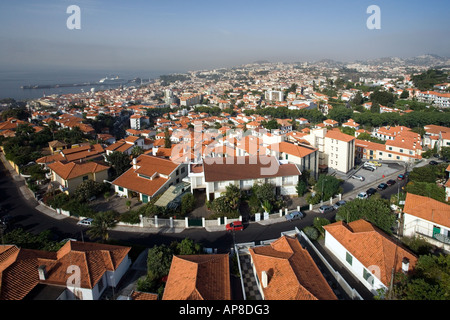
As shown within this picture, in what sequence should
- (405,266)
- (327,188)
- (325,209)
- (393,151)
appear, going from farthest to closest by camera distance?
(393,151) → (327,188) → (325,209) → (405,266)

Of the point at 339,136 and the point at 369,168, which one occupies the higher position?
the point at 339,136

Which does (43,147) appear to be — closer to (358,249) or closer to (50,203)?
(50,203)

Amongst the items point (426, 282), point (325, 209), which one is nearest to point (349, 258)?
point (426, 282)

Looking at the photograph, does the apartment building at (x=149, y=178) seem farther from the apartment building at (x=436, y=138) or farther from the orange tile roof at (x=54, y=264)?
the apartment building at (x=436, y=138)

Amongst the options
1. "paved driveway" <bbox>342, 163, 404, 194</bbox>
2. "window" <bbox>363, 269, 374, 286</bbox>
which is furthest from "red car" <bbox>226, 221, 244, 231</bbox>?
"paved driveway" <bbox>342, 163, 404, 194</bbox>

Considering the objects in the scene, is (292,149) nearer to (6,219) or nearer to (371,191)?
(371,191)
